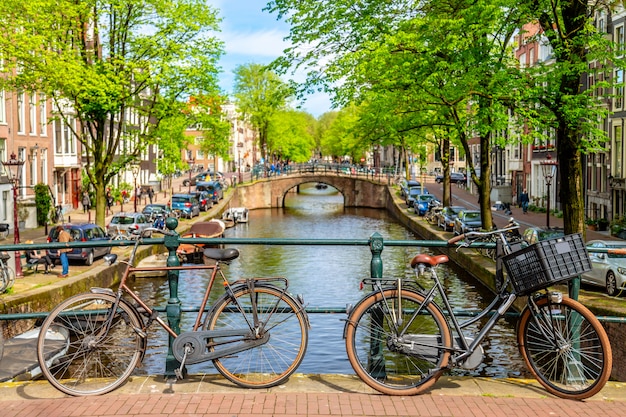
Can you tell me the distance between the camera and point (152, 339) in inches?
709

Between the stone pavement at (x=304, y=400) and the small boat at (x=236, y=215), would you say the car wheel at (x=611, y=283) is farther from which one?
the small boat at (x=236, y=215)

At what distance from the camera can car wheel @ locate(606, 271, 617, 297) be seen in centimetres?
1916

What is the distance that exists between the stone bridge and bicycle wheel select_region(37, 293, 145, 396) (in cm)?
6879

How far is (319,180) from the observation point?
83.2 m

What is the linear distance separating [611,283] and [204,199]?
41.2 metres

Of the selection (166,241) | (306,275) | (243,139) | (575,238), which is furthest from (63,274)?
(243,139)

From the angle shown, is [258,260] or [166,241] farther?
[258,260]

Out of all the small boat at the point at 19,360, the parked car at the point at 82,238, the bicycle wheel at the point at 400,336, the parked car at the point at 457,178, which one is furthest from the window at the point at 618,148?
the parked car at the point at 457,178

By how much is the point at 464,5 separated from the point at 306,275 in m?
11.8

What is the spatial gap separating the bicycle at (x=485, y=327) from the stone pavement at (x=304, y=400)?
161 millimetres

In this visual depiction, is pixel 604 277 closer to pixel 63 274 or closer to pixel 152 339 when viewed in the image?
pixel 152 339

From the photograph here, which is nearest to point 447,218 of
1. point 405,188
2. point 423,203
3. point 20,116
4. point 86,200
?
point 423,203

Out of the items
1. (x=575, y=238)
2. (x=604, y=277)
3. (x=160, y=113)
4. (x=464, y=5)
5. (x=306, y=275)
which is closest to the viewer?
(x=575, y=238)

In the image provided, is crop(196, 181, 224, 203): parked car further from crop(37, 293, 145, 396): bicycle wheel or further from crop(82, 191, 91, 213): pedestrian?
crop(37, 293, 145, 396): bicycle wheel
